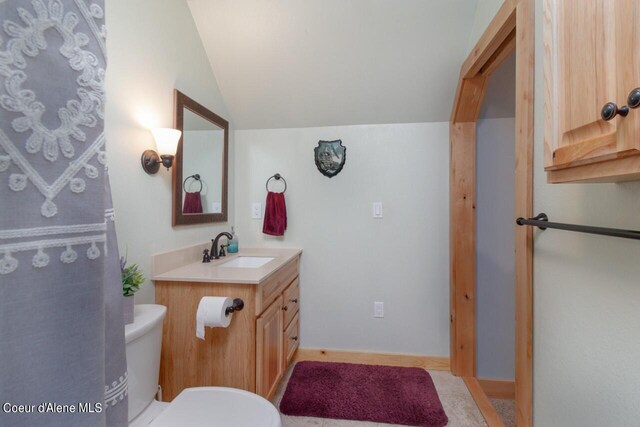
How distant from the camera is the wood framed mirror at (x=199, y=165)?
1.59 meters

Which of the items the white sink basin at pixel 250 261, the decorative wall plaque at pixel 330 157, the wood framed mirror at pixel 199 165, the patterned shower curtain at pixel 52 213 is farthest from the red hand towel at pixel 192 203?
the patterned shower curtain at pixel 52 213

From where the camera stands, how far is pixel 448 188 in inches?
82.9

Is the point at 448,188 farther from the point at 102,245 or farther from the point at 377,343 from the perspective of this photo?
the point at 102,245

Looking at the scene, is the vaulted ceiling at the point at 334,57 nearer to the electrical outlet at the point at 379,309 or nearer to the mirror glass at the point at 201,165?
the mirror glass at the point at 201,165

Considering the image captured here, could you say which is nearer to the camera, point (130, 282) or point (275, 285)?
point (130, 282)

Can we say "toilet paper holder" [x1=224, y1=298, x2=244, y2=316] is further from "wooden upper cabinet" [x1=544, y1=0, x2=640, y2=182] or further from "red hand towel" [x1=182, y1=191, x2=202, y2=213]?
"wooden upper cabinet" [x1=544, y1=0, x2=640, y2=182]

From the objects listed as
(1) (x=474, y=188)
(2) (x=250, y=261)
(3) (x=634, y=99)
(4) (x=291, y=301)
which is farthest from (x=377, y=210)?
(3) (x=634, y=99)

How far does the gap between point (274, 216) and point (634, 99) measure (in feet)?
6.56

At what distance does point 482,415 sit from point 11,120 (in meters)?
2.37

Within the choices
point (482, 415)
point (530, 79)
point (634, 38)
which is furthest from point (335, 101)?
point (482, 415)

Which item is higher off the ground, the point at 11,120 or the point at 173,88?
the point at 173,88

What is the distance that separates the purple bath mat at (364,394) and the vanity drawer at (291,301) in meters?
0.45

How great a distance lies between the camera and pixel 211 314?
120 cm

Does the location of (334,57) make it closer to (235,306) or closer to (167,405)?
(235,306)
